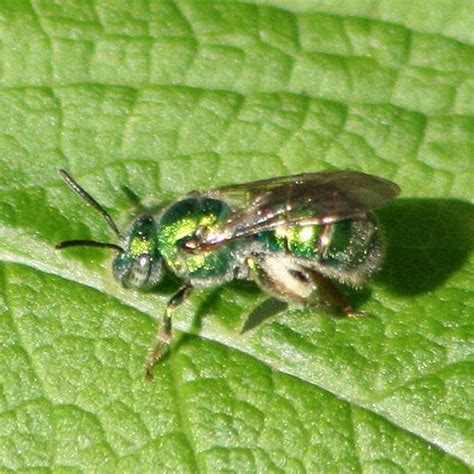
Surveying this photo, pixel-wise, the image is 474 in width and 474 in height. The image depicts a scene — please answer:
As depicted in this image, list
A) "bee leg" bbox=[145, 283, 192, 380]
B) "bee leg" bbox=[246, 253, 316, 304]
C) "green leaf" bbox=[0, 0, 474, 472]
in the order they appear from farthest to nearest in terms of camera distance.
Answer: "bee leg" bbox=[246, 253, 316, 304] < "bee leg" bbox=[145, 283, 192, 380] < "green leaf" bbox=[0, 0, 474, 472]

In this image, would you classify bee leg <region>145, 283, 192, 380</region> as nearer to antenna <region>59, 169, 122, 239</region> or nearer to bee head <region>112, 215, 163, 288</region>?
bee head <region>112, 215, 163, 288</region>

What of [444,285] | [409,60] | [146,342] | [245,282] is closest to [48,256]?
[146,342]

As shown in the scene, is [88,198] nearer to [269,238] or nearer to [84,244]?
[84,244]

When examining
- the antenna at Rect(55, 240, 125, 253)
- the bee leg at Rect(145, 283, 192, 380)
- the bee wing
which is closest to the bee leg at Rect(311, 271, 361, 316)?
the bee wing

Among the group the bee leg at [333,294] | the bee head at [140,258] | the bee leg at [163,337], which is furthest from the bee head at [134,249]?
the bee leg at [333,294]

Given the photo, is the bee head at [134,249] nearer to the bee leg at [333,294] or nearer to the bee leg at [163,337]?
the bee leg at [163,337]

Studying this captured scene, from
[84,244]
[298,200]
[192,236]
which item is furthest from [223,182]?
[84,244]

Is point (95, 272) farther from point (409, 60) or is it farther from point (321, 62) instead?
point (409, 60)
